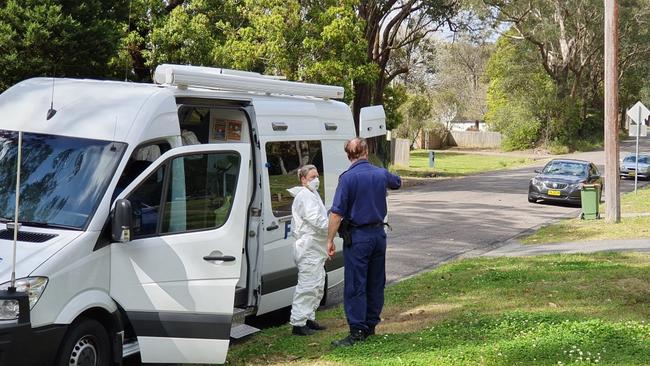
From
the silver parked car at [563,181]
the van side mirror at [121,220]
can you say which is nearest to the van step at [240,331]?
the van side mirror at [121,220]

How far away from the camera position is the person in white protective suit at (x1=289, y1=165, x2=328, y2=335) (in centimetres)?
776

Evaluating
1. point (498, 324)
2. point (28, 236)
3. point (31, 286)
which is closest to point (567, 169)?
point (498, 324)

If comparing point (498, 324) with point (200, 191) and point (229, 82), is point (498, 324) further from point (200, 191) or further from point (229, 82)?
point (229, 82)

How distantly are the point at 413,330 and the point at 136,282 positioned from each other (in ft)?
9.30

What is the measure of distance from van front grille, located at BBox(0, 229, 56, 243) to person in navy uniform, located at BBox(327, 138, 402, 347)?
2.42 metres

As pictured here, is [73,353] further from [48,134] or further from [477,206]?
[477,206]

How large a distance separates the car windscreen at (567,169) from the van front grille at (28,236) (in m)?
23.3

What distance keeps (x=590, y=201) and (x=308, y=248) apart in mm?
14927


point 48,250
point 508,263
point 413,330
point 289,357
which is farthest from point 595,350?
point 508,263

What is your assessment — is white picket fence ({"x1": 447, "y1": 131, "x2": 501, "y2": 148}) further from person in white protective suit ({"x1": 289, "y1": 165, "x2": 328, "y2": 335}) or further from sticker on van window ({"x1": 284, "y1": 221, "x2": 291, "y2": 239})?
person in white protective suit ({"x1": 289, "y1": 165, "x2": 328, "y2": 335})

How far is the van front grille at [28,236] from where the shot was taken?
5.66 m

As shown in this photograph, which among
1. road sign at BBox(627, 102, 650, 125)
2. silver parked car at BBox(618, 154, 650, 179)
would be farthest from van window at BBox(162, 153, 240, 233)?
silver parked car at BBox(618, 154, 650, 179)

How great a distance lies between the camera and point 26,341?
523 centimetres

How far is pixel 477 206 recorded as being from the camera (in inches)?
995
